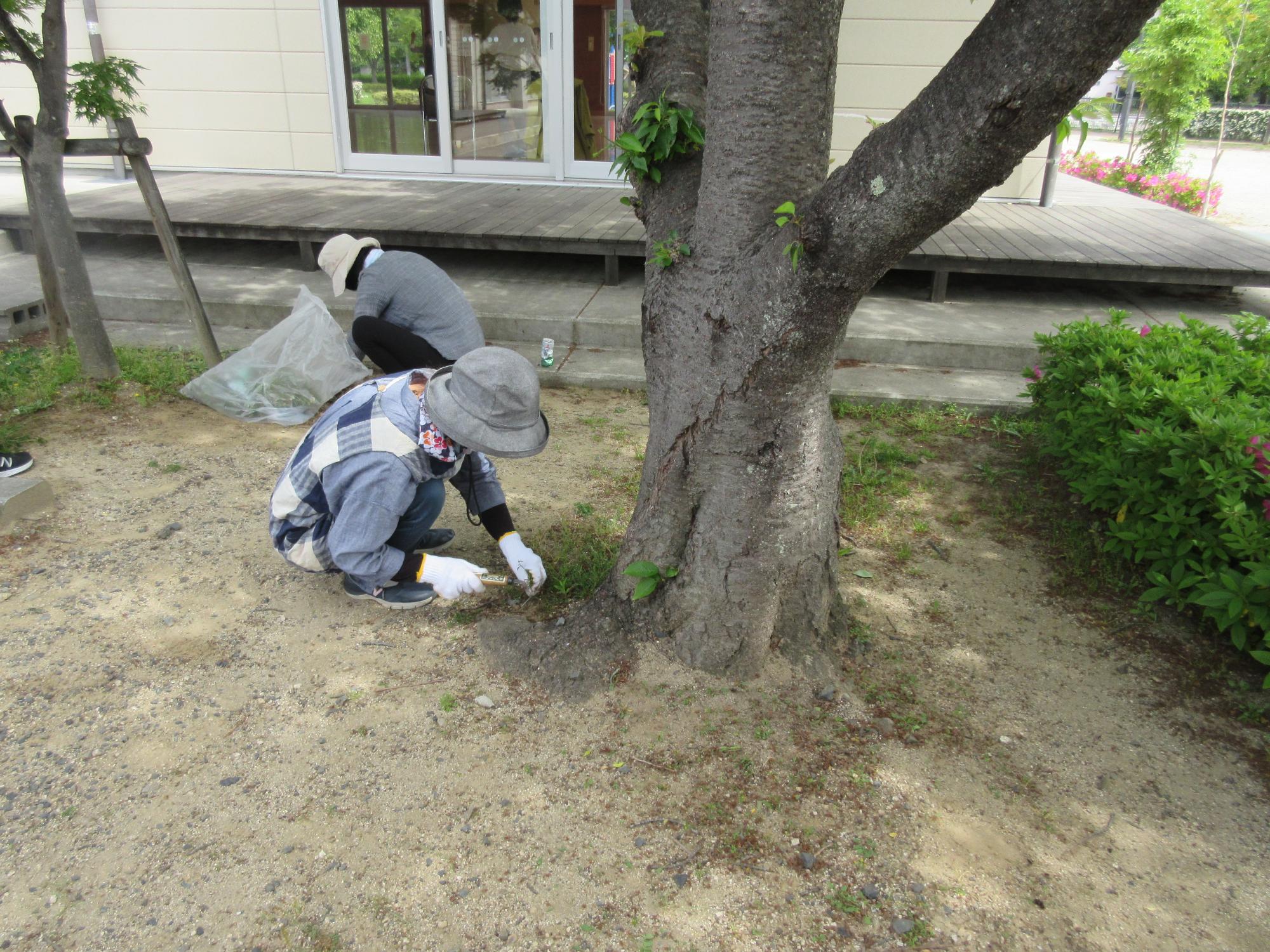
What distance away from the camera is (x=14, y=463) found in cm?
397

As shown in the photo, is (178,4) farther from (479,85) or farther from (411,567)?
(411,567)

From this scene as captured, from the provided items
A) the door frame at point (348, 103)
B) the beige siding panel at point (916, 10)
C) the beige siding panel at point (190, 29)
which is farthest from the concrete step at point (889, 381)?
the beige siding panel at point (190, 29)

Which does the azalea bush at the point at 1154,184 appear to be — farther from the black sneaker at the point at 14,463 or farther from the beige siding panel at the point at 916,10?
the black sneaker at the point at 14,463

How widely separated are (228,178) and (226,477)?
20.7 ft

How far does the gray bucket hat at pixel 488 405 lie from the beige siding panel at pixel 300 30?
8.11 metres

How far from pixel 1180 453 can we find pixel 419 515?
2604 millimetres

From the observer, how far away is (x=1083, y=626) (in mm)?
3109

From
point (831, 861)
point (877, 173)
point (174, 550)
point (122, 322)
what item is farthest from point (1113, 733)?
point (122, 322)

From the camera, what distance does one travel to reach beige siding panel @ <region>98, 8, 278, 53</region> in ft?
29.7

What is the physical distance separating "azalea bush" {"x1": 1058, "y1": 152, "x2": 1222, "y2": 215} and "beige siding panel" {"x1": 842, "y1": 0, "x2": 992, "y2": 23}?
13.9 ft

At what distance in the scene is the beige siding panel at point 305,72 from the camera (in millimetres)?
9047

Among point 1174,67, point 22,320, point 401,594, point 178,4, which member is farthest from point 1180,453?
point 1174,67

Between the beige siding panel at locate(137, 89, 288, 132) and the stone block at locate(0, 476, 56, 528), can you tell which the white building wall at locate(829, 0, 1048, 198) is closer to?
the beige siding panel at locate(137, 89, 288, 132)

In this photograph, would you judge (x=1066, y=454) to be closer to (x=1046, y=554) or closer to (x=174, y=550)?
(x=1046, y=554)
